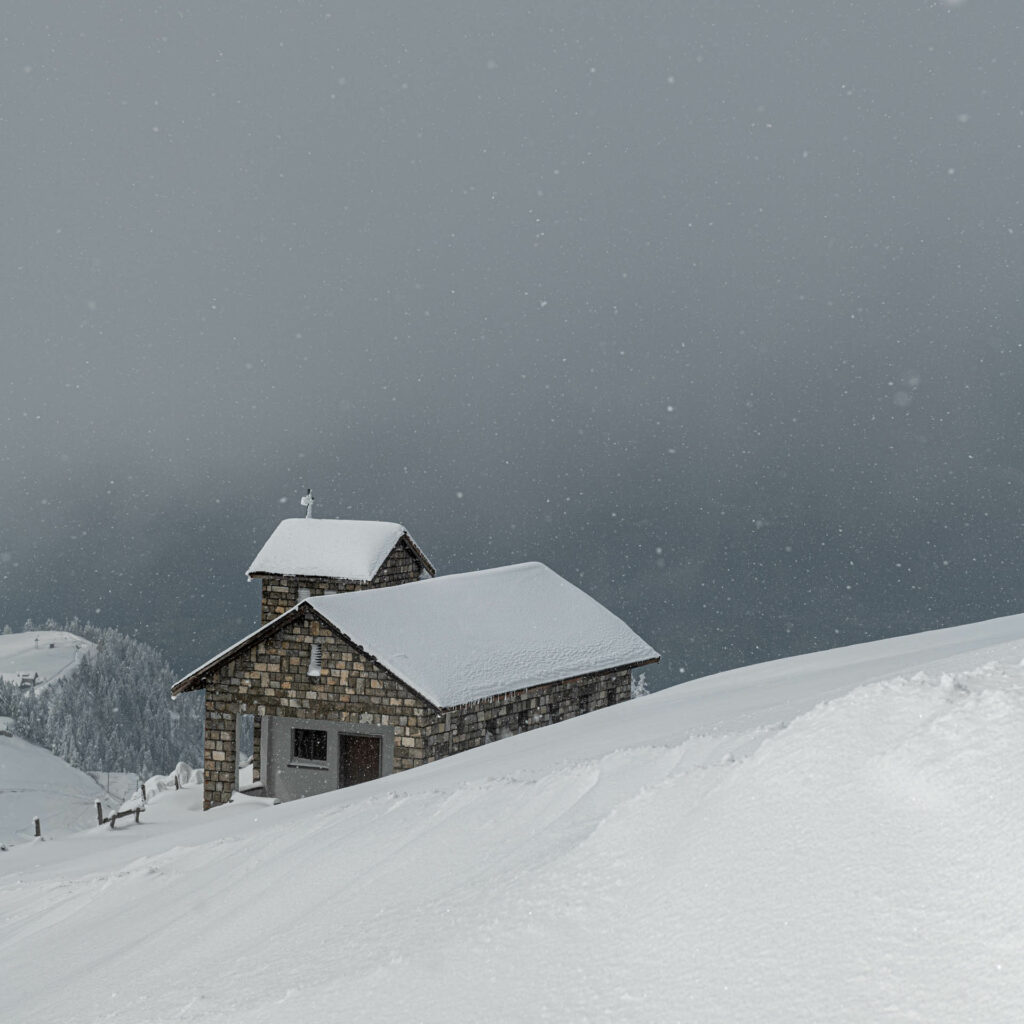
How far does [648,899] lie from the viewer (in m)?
5.07

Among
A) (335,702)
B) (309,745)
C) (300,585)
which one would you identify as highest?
(300,585)

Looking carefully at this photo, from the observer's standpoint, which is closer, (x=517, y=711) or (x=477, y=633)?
(x=517, y=711)

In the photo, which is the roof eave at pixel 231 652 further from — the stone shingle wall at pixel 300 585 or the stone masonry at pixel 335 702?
the stone shingle wall at pixel 300 585

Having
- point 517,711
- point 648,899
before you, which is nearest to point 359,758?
point 517,711

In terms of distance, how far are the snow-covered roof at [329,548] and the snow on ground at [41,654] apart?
84217 millimetres

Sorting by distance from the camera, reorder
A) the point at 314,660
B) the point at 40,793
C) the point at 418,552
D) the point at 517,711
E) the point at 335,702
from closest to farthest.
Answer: the point at 335,702, the point at 314,660, the point at 517,711, the point at 418,552, the point at 40,793

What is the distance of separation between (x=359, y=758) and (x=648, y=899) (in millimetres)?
18045

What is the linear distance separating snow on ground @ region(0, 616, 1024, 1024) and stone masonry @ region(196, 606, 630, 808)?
11859 mm

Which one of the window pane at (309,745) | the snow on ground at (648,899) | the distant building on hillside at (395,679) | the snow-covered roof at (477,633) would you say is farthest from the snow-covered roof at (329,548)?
the snow on ground at (648,899)

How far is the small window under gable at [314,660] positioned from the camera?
21400 mm

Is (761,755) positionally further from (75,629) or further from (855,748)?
Answer: (75,629)

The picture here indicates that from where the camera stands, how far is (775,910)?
15.3 ft

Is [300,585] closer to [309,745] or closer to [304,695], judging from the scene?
[309,745]

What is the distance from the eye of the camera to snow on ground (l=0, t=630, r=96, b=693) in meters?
115
